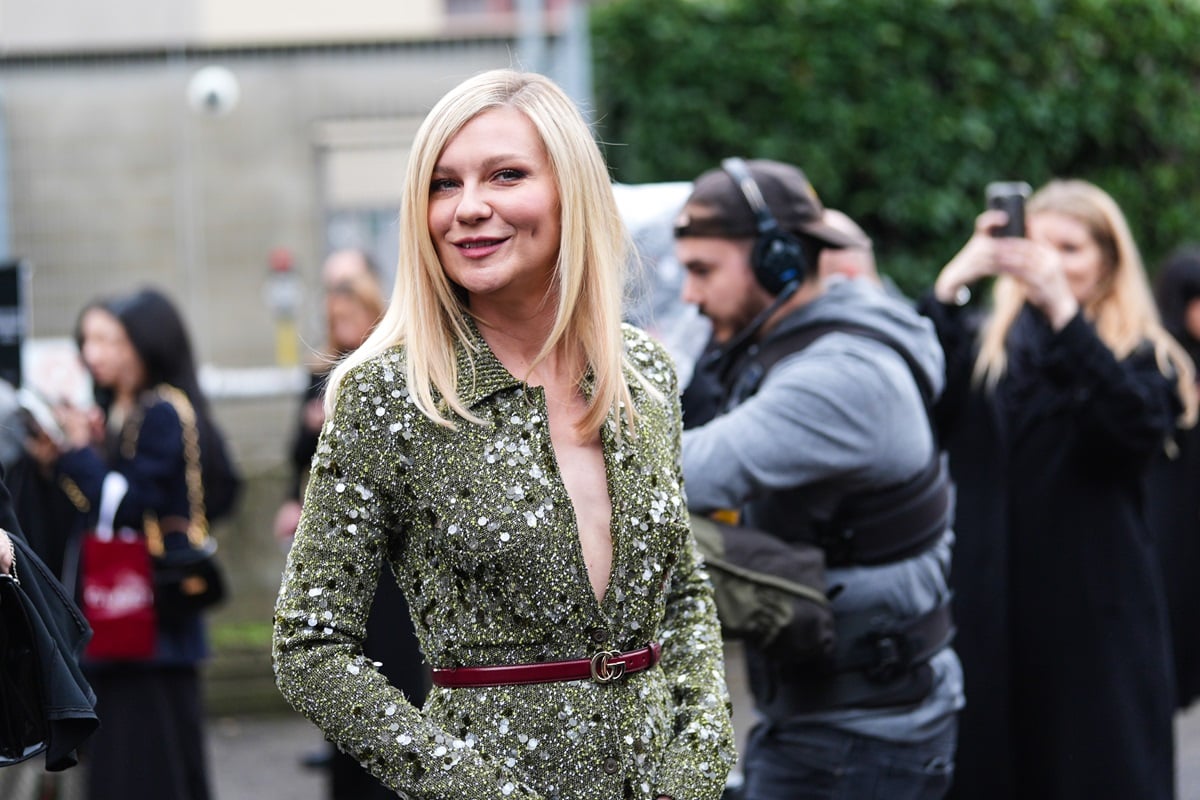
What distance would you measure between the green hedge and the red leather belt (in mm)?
7738

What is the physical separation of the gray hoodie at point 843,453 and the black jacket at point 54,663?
1.39 metres

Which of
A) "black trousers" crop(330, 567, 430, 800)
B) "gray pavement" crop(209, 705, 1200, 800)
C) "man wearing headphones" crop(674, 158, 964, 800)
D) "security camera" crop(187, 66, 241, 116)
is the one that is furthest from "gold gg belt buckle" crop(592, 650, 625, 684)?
"security camera" crop(187, 66, 241, 116)

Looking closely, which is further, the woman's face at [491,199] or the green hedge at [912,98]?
the green hedge at [912,98]

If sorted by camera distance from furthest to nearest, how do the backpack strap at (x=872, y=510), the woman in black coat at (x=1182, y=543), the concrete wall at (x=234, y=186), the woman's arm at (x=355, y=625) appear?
the concrete wall at (x=234, y=186)
the woman in black coat at (x=1182, y=543)
the backpack strap at (x=872, y=510)
the woman's arm at (x=355, y=625)

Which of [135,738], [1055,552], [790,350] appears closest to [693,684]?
[790,350]

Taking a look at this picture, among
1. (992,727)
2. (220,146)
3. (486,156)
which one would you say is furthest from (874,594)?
(220,146)

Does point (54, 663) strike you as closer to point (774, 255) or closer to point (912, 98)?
point (774, 255)

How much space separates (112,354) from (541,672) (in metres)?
4.31

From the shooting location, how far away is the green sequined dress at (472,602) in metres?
2.34

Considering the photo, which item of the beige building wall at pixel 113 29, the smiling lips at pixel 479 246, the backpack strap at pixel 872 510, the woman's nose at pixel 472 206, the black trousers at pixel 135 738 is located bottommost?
the black trousers at pixel 135 738

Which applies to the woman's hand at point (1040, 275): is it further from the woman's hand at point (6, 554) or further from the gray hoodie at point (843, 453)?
the woman's hand at point (6, 554)

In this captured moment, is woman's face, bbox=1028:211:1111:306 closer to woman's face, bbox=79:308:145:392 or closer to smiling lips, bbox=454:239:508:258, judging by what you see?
woman's face, bbox=79:308:145:392

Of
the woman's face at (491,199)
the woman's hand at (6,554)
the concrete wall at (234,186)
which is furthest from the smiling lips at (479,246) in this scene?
the concrete wall at (234,186)

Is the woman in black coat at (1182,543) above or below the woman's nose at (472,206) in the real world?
below
